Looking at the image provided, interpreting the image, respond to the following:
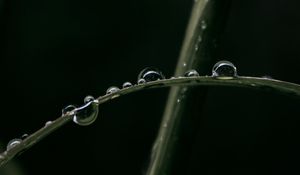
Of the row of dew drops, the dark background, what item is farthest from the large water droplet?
the dark background

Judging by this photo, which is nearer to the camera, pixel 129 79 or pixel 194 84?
pixel 194 84

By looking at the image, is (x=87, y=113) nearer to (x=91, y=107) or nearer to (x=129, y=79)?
(x=91, y=107)

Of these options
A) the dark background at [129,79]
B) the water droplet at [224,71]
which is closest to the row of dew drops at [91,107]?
the water droplet at [224,71]

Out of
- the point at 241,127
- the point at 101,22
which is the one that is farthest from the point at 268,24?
the point at 101,22

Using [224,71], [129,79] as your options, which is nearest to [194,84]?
[224,71]

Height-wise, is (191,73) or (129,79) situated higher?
(129,79)
